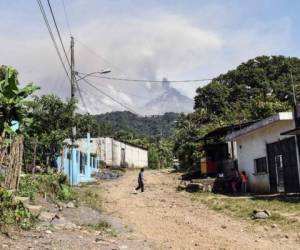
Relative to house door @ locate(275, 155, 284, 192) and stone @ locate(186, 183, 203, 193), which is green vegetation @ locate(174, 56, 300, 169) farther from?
house door @ locate(275, 155, 284, 192)

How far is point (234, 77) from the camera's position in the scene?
5919 cm

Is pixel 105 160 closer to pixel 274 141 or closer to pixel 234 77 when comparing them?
pixel 234 77

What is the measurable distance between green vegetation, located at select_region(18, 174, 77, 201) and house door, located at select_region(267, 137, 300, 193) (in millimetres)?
9725

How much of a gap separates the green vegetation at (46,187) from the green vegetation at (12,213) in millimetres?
2995

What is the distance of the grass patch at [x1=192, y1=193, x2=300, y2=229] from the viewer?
14.1 m

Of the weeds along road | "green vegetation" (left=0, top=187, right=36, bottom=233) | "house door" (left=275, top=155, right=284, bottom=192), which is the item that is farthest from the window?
"green vegetation" (left=0, top=187, right=36, bottom=233)

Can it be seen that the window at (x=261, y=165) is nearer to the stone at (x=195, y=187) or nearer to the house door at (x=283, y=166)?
the house door at (x=283, y=166)

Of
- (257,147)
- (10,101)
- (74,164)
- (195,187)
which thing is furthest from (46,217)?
(74,164)

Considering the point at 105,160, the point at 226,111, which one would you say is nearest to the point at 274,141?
the point at 226,111

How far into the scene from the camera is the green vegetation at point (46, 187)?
15706 mm

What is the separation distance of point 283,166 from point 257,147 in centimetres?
307

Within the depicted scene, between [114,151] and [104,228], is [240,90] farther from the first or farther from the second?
[104,228]

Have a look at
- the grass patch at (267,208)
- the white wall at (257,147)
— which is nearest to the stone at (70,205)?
the grass patch at (267,208)

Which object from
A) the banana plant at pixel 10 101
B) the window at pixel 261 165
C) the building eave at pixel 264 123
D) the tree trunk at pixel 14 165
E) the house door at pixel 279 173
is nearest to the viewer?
the tree trunk at pixel 14 165
